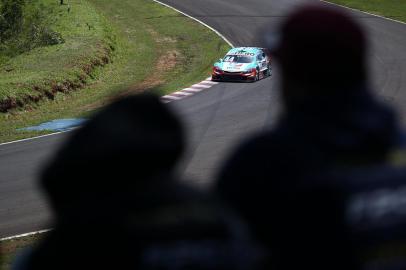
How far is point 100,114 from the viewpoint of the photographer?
2.80 meters

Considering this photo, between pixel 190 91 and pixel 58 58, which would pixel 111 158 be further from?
pixel 58 58

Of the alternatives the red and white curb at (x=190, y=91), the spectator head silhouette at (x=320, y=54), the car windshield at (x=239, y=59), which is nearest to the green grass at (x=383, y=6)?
the car windshield at (x=239, y=59)

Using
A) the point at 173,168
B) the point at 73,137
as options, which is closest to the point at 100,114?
the point at 73,137

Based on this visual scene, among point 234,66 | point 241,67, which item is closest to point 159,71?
point 234,66

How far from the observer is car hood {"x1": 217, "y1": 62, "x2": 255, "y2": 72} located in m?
32.9

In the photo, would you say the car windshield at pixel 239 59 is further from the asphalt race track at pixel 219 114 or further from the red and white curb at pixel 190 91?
the red and white curb at pixel 190 91

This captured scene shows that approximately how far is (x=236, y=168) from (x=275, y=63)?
547 millimetres

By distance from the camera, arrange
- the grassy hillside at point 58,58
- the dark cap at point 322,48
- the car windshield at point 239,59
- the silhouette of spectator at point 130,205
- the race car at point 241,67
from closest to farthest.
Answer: the silhouette of spectator at point 130,205 → the dark cap at point 322,48 → the grassy hillside at point 58,58 → the race car at point 241,67 → the car windshield at point 239,59

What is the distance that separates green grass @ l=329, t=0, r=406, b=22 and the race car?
18222 millimetres

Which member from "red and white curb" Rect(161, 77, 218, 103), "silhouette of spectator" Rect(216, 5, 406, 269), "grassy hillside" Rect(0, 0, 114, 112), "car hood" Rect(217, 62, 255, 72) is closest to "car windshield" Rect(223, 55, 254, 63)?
"car hood" Rect(217, 62, 255, 72)

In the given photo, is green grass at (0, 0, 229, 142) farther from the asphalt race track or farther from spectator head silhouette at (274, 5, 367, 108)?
spectator head silhouette at (274, 5, 367, 108)

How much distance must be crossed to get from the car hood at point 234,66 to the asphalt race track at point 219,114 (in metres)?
0.76

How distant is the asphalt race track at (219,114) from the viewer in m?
15.4

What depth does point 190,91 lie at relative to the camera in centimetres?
3044
